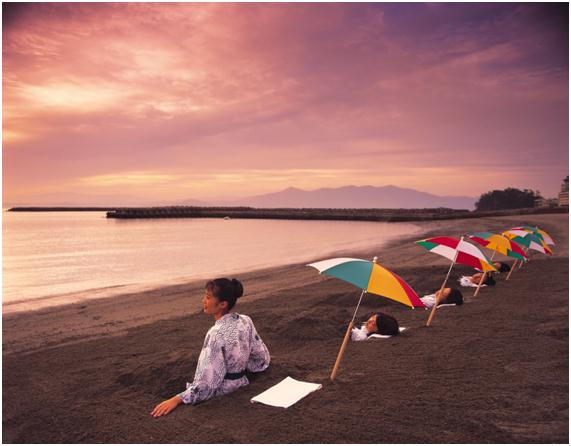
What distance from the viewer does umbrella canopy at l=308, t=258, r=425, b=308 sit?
18.7 feet

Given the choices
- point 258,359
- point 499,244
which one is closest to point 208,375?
point 258,359

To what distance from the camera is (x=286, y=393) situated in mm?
5715

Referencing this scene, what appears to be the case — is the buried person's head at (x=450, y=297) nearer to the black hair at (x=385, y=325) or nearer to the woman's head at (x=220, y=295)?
the black hair at (x=385, y=325)

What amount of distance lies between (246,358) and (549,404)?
3.91 m

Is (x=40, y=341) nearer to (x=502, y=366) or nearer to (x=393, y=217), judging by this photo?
(x=502, y=366)

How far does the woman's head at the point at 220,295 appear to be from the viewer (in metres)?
5.65

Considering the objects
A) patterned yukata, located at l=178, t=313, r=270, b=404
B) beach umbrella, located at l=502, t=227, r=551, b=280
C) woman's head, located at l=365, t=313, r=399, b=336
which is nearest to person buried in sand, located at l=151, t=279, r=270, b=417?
patterned yukata, located at l=178, t=313, r=270, b=404

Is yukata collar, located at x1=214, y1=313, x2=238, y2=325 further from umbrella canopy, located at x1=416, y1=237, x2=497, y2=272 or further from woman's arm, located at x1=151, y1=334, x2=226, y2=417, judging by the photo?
umbrella canopy, located at x1=416, y1=237, x2=497, y2=272

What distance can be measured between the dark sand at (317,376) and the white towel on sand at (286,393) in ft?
0.42

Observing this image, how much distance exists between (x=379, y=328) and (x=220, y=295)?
396 centimetres

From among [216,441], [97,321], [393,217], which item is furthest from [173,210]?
[216,441]

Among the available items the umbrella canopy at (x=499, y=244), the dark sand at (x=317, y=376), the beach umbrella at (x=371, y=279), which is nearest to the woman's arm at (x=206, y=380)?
the dark sand at (x=317, y=376)

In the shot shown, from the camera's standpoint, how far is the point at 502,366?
21.5ft

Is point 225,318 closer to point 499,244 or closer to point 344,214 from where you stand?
point 499,244
